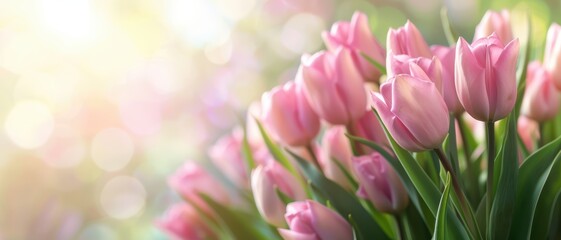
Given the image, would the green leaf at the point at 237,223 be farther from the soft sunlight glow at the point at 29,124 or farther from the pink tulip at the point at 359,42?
the soft sunlight glow at the point at 29,124

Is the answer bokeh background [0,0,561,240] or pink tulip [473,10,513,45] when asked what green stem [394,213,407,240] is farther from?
bokeh background [0,0,561,240]

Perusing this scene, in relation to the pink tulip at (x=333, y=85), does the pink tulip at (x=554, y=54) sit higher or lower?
lower

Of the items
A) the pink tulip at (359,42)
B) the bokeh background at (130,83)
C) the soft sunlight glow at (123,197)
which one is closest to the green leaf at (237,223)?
the pink tulip at (359,42)

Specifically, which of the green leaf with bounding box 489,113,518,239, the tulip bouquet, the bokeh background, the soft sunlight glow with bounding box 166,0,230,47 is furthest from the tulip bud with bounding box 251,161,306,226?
the soft sunlight glow with bounding box 166,0,230,47

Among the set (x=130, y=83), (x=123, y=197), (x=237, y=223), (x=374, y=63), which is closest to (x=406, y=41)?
(x=374, y=63)

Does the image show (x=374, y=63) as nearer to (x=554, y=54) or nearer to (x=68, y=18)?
(x=554, y=54)

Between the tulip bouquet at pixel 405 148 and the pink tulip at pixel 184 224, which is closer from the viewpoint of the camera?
the tulip bouquet at pixel 405 148

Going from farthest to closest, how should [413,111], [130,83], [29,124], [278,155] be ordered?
[130,83]
[29,124]
[278,155]
[413,111]
